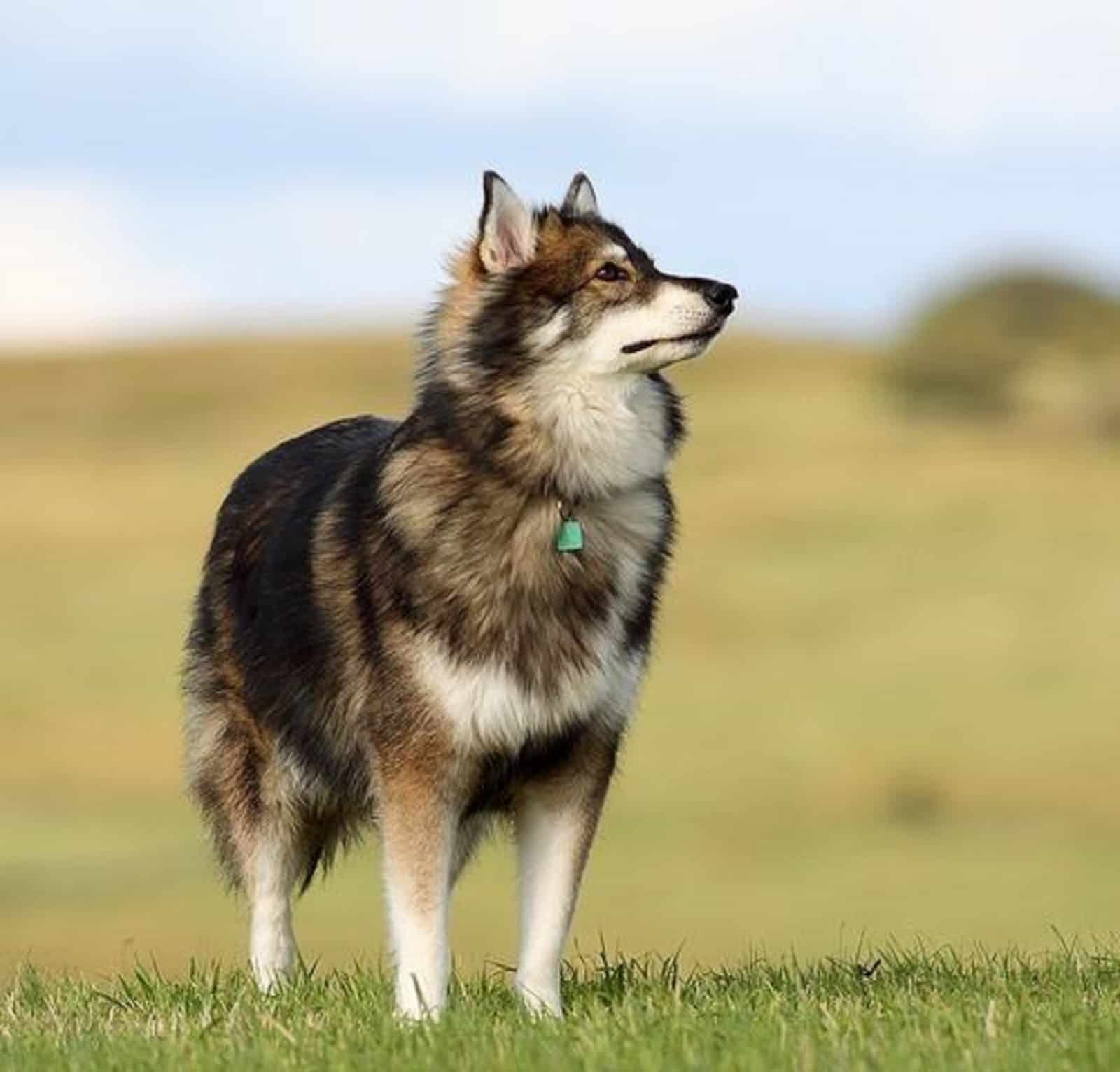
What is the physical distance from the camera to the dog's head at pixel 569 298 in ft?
30.6

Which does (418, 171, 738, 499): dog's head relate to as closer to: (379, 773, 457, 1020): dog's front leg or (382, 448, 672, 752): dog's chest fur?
(382, 448, 672, 752): dog's chest fur

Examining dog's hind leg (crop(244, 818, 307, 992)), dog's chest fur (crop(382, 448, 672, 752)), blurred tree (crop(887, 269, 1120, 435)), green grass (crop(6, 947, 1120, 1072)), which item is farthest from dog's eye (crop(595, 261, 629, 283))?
blurred tree (crop(887, 269, 1120, 435))

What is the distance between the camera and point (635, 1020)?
9.10 m

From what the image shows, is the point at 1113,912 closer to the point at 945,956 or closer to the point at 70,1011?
the point at 945,956

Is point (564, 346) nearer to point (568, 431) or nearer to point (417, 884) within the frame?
point (568, 431)

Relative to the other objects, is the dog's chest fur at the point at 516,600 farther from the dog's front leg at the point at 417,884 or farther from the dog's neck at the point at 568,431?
the dog's front leg at the point at 417,884

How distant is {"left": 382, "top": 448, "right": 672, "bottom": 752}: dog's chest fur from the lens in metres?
9.57

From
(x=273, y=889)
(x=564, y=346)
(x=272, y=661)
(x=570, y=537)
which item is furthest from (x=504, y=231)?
(x=273, y=889)

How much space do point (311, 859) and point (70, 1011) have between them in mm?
1125

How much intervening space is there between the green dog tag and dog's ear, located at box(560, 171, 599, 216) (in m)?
1.06

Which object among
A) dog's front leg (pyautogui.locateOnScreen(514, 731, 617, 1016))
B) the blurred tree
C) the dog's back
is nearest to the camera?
dog's front leg (pyautogui.locateOnScreen(514, 731, 617, 1016))

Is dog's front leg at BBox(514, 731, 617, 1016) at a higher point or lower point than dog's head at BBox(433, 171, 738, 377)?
lower

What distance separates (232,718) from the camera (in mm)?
11250

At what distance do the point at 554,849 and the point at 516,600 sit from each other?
2.83 ft
